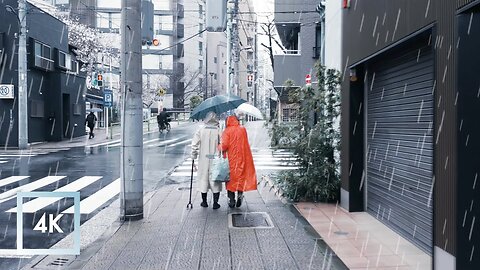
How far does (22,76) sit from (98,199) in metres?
15.3

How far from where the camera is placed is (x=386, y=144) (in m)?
7.28

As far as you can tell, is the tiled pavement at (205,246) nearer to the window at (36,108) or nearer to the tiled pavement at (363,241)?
the tiled pavement at (363,241)

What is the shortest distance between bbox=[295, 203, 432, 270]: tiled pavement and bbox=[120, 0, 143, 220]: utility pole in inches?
115

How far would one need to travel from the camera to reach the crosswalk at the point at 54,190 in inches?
354

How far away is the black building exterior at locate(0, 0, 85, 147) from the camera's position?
23.9 m

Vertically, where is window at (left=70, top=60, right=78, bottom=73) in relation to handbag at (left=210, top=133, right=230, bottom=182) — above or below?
above

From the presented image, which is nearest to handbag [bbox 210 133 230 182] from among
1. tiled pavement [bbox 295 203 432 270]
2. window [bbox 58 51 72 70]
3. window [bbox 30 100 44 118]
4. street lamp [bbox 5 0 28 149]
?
tiled pavement [bbox 295 203 432 270]

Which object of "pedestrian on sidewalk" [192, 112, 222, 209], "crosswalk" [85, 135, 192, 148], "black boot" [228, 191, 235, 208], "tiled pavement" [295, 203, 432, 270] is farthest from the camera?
"crosswalk" [85, 135, 192, 148]

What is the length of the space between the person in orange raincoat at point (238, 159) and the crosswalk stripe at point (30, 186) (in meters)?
5.03

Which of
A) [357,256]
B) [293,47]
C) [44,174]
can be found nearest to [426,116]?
[357,256]

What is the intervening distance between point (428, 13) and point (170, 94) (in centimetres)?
6341

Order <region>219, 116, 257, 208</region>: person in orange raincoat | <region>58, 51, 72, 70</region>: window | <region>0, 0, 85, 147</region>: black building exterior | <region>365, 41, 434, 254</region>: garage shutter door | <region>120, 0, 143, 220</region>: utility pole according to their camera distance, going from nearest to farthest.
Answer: <region>365, 41, 434, 254</region>: garage shutter door
<region>120, 0, 143, 220</region>: utility pole
<region>219, 116, 257, 208</region>: person in orange raincoat
<region>0, 0, 85, 147</region>: black building exterior
<region>58, 51, 72, 70</region>: window

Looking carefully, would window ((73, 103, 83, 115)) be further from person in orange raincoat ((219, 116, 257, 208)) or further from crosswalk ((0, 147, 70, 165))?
person in orange raincoat ((219, 116, 257, 208))

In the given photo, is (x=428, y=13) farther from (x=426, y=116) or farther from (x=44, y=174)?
(x=44, y=174)
